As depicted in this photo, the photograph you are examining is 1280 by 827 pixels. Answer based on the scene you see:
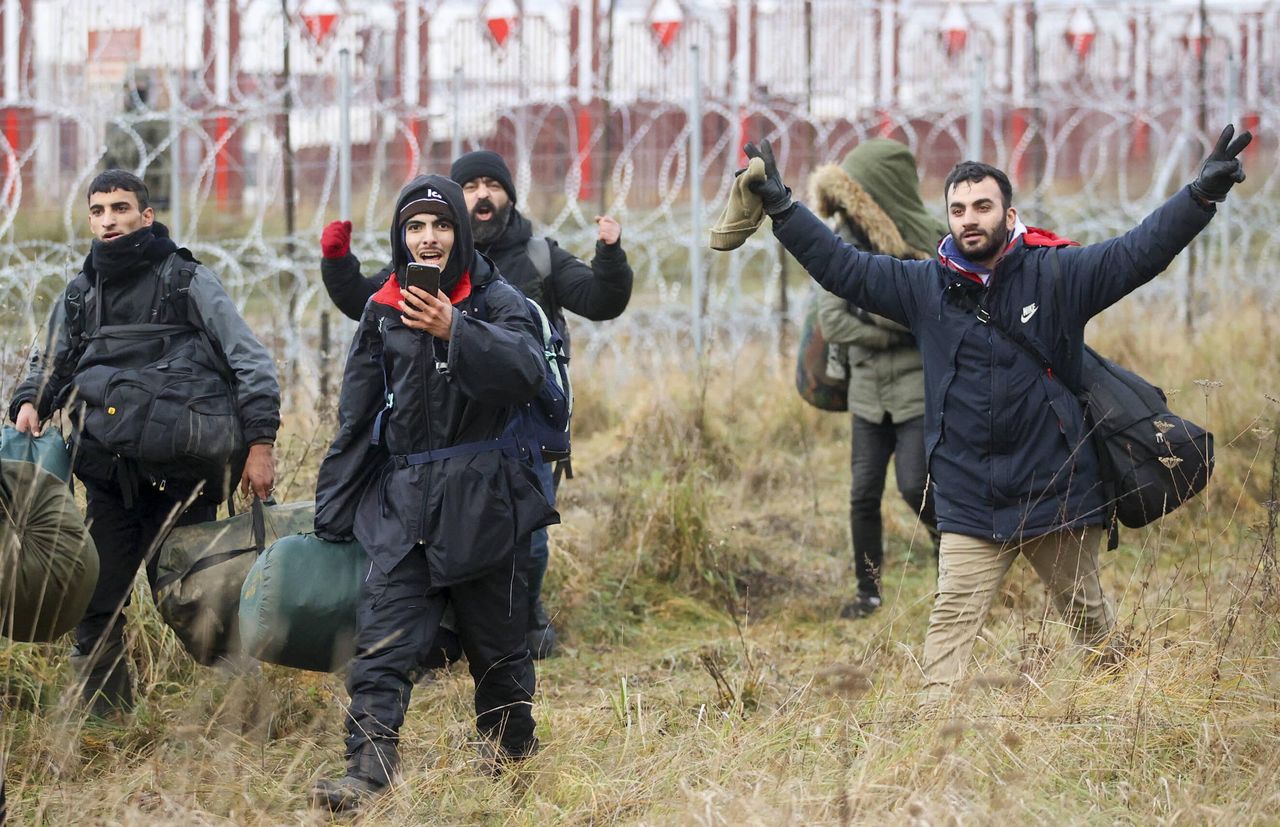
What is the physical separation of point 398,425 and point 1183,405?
5.64 metres

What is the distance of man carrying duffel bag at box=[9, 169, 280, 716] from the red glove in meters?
0.34

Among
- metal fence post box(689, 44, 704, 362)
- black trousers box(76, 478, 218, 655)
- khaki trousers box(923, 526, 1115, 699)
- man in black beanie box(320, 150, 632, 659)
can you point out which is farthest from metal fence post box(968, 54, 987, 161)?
black trousers box(76, 478, 218, 655)

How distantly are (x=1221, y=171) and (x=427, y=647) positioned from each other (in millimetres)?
2318

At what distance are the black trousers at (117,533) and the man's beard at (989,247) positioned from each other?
7.58ft

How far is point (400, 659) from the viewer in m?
3.69

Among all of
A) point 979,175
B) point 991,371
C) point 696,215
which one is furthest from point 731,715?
point 696,215

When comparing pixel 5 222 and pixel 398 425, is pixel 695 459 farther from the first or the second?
pixel 5 222

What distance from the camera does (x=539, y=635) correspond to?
17.6ft

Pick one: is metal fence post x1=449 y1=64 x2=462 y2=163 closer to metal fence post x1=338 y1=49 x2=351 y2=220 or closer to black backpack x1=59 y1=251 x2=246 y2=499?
metal fence post x1=338 y1=49 x2=351 y2=220

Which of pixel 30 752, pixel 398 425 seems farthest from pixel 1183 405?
pixel 30 752

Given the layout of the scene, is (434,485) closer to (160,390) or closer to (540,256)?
(160,390)

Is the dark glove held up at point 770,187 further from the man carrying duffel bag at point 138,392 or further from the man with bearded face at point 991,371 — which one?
the man carrying duffel bag at point 138,392

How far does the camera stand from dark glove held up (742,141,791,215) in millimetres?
4062

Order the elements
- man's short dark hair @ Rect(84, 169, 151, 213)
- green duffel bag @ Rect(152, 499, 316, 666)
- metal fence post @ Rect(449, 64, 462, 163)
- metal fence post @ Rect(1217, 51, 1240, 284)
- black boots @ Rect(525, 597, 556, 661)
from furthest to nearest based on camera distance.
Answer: metal fence post @ Rect(1217, 51, 1240, 284) < metal fence post @ Rect(449, 64, 462, 163) < black boots @ Rect(525, 597, 556, 661) < man's short dark hair @ Rect(84, 169, 151, 213) < green duffel bag @ Rect(152, 499, 316, 666)
